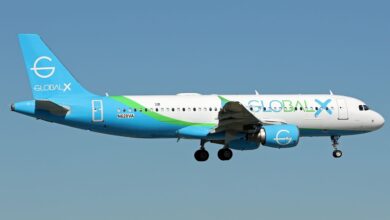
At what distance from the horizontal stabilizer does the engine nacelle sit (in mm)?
16126

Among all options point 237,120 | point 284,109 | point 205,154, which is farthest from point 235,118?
point 205,154

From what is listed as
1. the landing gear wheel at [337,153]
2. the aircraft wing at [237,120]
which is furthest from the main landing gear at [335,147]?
the aircraft wing at [237,120]

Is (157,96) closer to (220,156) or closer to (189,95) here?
(189,95)

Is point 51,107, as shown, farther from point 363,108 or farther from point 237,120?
point 363,108

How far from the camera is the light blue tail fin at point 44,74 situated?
238ft

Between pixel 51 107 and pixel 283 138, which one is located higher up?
pixel 51 107

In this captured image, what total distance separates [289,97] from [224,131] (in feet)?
22.6

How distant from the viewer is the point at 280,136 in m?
Result: 71.0

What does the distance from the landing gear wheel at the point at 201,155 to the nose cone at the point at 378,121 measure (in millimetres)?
15081

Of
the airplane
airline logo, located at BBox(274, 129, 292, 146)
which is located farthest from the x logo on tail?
airline logo, located at BBox(274, 129, 292, 146)

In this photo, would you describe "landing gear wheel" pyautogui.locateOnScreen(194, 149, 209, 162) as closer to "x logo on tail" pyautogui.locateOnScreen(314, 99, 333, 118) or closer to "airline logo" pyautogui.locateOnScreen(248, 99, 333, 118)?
"airline logo" pyautogui.locateOnScreen(248, 99, 333, 118)

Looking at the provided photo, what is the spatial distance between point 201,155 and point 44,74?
15.2 m

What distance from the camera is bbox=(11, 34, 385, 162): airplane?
7119 cm

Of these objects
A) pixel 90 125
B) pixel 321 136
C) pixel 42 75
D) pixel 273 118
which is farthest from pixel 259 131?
pixel 42 75
